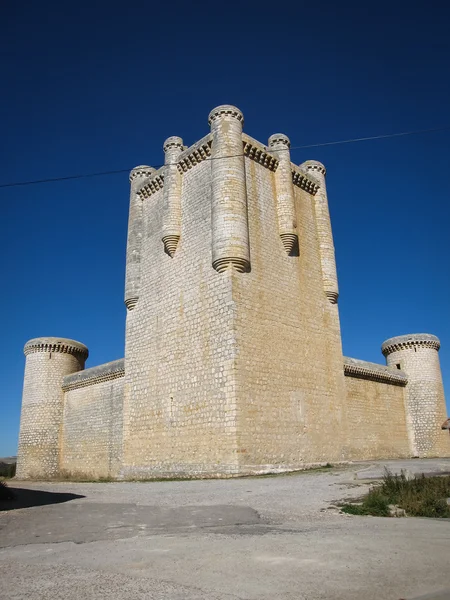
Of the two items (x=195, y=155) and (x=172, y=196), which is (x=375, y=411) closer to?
(x=172, y=196)

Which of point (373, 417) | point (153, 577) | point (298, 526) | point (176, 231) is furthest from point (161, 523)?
point (373, 417)

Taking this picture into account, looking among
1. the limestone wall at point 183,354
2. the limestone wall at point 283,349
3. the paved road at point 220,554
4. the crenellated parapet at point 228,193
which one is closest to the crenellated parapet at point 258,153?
the limestone wall at point 283,349

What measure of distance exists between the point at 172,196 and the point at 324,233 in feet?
19.9

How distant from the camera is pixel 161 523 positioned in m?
5.58

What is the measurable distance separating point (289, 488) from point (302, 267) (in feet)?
31.4

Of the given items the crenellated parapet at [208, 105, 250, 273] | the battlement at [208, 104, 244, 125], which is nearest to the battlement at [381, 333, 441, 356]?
the crenellated parapet at [208, 105, 250, 273]

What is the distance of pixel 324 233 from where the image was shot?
18.5 meters

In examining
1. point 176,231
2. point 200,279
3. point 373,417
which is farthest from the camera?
point 373,417

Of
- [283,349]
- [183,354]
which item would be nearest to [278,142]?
[283,349]

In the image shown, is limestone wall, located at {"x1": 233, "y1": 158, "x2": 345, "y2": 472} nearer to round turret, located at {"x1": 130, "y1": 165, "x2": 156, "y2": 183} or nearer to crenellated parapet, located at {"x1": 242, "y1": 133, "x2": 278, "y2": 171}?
crenellated parapet, located at {"x1": 242, "y1": 133, "x2": 278, "y2": 171}

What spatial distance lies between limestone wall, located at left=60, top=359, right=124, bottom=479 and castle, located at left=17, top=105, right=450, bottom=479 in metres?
0.08

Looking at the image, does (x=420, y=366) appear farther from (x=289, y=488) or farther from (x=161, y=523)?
(x=161, y=523)

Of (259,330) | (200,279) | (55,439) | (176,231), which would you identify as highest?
(176,231)

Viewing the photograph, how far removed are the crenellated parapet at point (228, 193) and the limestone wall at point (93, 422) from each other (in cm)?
755
